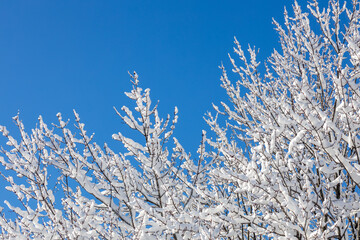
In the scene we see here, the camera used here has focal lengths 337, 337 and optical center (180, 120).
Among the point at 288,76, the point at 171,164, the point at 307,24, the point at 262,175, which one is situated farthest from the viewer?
the point at 288,76

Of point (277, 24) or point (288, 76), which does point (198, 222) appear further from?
point (277, 24)

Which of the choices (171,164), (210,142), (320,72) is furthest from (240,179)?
(210,142)

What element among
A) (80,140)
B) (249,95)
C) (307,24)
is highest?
(307,24)

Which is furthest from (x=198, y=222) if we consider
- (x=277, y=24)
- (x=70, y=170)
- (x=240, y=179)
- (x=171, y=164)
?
(x=277, y=24)

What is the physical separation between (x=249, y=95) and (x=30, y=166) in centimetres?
350

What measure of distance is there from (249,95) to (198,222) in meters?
2.87

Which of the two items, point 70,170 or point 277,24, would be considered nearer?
point 70,170

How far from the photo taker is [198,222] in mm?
3320

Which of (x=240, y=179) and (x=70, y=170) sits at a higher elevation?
(x=70, y=170)

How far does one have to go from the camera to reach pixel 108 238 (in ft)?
11.6

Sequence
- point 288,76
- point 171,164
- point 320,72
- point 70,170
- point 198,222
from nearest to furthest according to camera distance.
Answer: point 198,222, point 70,170, point 171,164, point 320,72, point 288,76

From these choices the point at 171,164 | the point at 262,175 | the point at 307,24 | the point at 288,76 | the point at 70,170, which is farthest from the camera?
the point at 288,76

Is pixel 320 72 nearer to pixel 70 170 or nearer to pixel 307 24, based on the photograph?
pixel 307 24

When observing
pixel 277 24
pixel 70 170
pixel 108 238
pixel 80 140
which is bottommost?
pixel 108 238
